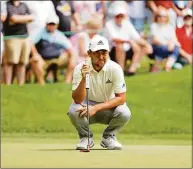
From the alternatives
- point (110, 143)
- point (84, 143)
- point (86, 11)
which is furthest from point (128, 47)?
point (84, 143)

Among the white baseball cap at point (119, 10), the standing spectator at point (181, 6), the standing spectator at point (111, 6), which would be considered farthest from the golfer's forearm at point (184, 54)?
the white baseball cap at point (119, 10)

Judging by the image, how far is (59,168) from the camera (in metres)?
3.74

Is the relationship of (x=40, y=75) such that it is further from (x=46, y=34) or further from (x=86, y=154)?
(x=86, y=154)

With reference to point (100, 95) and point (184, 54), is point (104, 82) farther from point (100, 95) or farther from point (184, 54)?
point (184, 54)

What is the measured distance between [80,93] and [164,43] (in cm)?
799

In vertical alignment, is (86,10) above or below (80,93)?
above

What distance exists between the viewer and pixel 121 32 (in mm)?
9672

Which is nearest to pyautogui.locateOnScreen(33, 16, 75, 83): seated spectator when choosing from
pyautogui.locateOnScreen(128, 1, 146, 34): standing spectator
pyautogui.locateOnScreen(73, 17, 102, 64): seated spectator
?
pyautogui.locateOnScreen(73, 17, 102, 64): seated spectator

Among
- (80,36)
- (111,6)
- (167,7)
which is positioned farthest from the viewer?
(167,7)

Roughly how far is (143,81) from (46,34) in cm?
148

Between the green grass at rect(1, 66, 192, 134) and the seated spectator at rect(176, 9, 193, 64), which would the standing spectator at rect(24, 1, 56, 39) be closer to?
the green grass at rect(1, 66, 192, 134)

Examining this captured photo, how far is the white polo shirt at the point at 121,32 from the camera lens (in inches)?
375

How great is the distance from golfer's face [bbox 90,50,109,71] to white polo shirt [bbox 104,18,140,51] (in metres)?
5.33

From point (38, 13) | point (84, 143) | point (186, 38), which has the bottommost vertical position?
point (84, 143)
